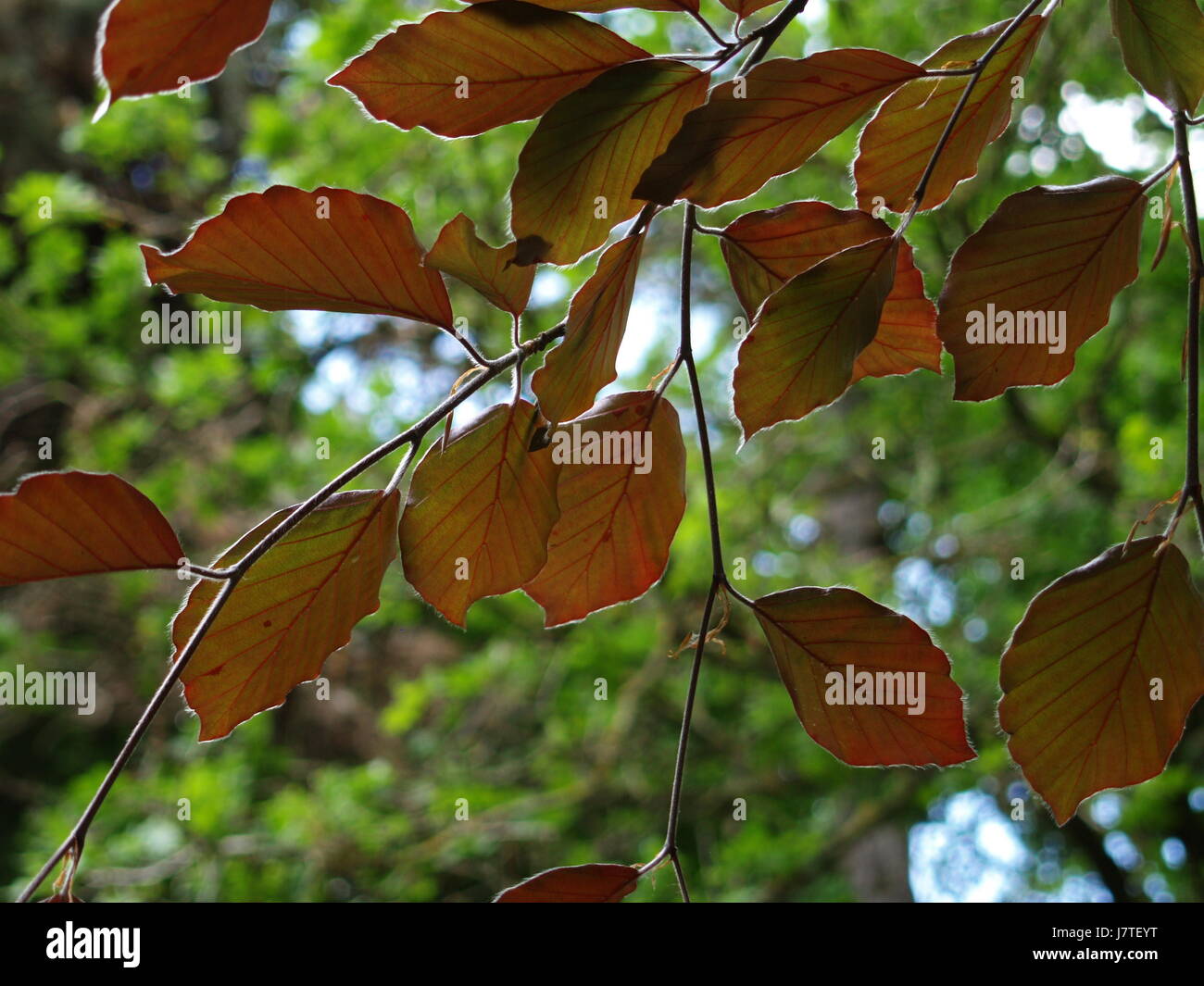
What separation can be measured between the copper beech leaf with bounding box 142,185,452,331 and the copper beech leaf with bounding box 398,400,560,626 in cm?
5

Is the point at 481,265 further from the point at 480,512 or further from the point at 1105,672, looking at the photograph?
the point at 1105,672

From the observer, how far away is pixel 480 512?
0.35 metres

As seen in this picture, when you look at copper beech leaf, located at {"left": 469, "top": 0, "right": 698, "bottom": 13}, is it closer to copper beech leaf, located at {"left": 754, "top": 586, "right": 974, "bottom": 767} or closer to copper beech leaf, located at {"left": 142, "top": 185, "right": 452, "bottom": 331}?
copper beech leaf, located at {"left": 142, "top": 185, "right": 452, "bottom": 331}

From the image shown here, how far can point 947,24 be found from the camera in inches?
89.0

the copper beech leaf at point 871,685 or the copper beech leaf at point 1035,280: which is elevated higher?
the copper beech leaf at point 1035,280

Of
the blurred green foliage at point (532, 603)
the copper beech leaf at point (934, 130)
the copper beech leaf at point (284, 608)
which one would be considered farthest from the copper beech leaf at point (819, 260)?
the blurred green foliage at point (532, 603)

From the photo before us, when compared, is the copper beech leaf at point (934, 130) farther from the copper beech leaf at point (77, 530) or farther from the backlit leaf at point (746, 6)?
the copper beech leaf at point (77, 530)

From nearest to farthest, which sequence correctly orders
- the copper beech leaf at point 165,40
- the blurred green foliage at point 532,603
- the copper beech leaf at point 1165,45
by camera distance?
the copper beech leaf at point 165,40
the copper beech leaf at point 1165,45
the blurred green foliage at point 532,603

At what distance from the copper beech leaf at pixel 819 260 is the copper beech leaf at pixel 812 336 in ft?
0.14

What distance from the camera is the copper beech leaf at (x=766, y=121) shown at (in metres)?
A: 0.31

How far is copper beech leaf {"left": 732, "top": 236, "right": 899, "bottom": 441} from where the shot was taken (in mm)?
320
